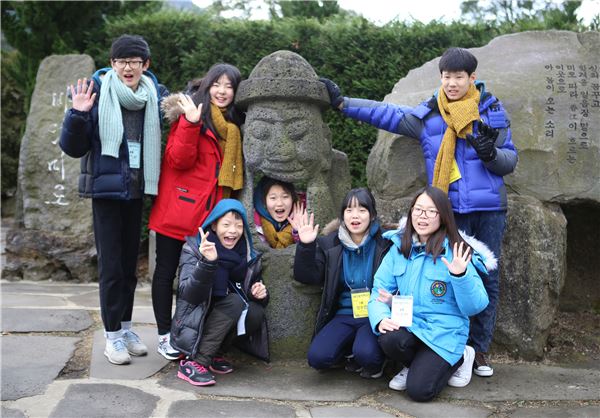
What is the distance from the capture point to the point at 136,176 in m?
3.70

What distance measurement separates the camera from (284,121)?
3.86m

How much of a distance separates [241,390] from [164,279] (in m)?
0.85

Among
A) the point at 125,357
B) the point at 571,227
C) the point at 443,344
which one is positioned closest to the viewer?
the point at 443,344

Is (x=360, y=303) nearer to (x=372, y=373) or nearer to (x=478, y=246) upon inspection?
(x=372, y=373)

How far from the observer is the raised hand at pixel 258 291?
378 centimetres

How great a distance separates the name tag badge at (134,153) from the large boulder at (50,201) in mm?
2833

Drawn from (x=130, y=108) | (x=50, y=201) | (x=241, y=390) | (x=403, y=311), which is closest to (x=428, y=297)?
(x=403, y=311)

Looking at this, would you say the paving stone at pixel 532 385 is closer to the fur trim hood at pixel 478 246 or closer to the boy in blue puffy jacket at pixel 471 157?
the boy in blue puffy jacket at pixel 471 157

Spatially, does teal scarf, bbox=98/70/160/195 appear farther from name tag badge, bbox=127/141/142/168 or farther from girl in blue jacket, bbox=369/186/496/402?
girl in blue jacket, bbox=369/186/496/402

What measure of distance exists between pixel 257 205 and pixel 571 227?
2.67 meters

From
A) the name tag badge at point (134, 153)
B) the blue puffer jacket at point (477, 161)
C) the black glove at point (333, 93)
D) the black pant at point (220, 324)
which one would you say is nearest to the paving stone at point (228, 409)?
the black pant at point (220, 324)

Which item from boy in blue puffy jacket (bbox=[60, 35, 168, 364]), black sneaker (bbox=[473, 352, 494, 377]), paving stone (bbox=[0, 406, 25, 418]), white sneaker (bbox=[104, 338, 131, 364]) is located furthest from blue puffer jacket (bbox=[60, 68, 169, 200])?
black sneaker (bbox=[473, 352, 494, 377])

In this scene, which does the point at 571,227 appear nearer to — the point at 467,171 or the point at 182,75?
the point at 467,171

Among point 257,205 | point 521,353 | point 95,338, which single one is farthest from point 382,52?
point 95,338
